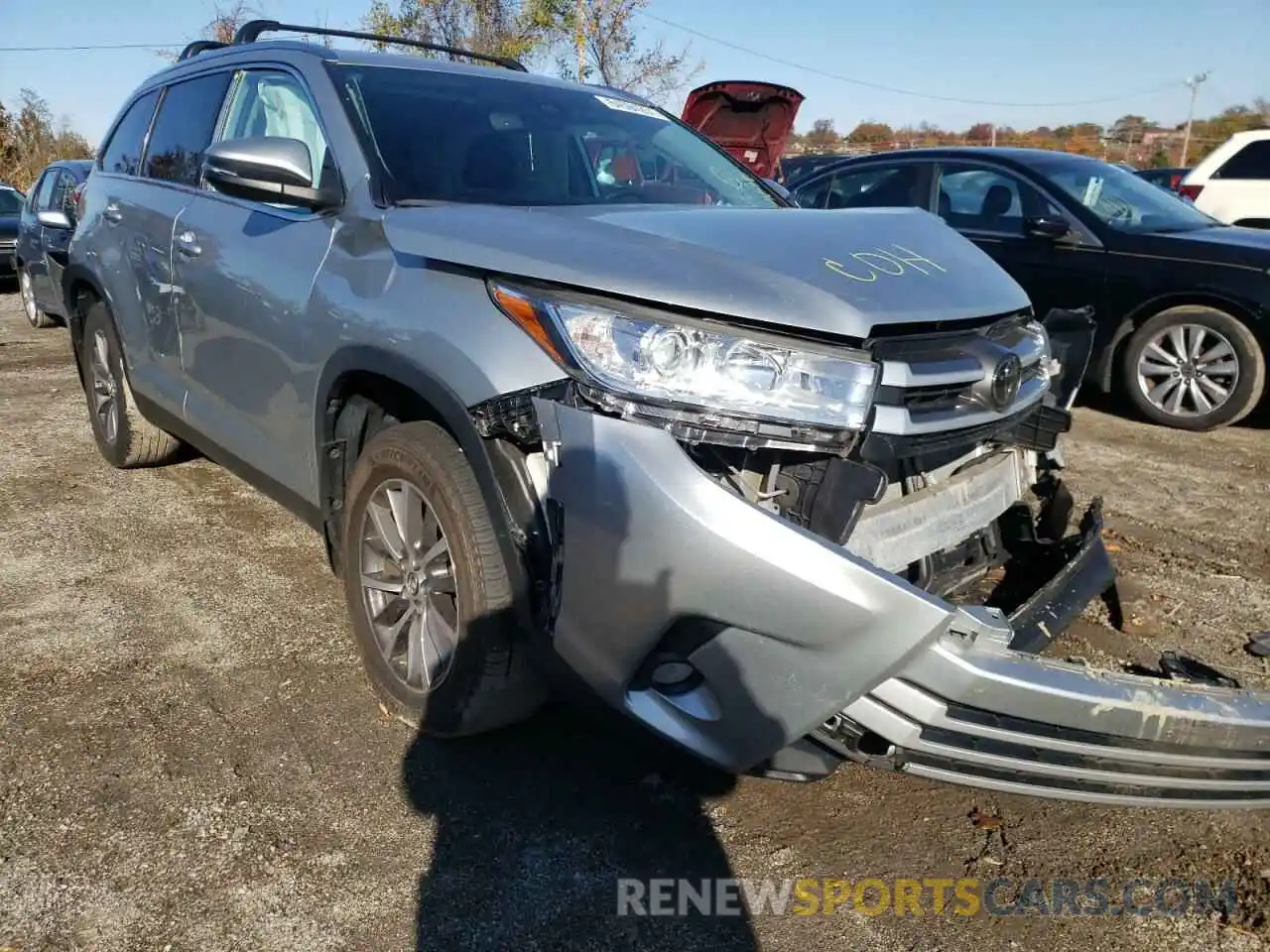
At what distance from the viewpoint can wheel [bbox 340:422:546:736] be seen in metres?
2.27

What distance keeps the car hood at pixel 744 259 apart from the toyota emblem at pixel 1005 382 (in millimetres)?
129

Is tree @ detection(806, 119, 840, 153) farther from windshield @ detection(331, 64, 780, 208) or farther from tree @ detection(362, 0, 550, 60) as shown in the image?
windshield @ detection(331, 64, 780, 208)

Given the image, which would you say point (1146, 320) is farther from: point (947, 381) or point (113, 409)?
point (113, 409)

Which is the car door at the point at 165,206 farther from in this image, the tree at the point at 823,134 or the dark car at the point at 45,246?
the tree at the point at 823,134

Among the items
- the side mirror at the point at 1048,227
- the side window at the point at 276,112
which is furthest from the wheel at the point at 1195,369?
the side window at the point at 276,112

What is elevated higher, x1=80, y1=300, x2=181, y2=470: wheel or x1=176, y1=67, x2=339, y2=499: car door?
x1=176, y1=67, x2=339, y2=499: car door

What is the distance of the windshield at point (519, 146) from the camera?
110 inches

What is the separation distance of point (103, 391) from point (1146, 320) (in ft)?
19.4

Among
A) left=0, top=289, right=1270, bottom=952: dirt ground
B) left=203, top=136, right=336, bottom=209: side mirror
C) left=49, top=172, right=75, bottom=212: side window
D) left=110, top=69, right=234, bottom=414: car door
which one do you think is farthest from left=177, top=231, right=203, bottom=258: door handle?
left=49, top=172, right=75, bottom=212: side window

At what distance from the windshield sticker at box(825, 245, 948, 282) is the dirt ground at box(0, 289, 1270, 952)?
1.29 meters

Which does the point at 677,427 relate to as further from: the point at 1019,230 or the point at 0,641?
the point at 1019,230

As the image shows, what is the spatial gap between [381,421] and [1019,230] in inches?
199

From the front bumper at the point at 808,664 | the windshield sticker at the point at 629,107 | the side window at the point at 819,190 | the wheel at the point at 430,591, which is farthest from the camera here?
the side window at the point at 819,190

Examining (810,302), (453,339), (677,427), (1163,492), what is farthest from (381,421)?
(1163,492)
